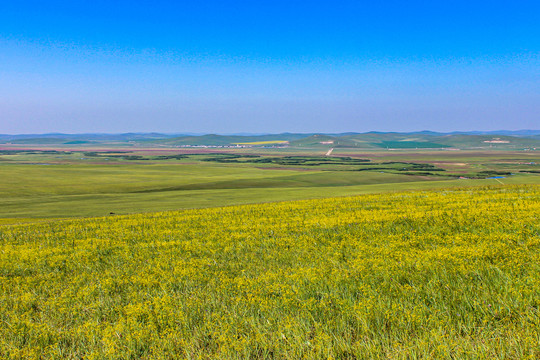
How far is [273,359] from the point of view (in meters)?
4.94

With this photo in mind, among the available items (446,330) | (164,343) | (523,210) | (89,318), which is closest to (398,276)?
(446,330)

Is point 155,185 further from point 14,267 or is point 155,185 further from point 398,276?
point 398,276

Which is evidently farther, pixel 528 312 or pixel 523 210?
pixel 523 210

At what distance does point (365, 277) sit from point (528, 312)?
285 cm

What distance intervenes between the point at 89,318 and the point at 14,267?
5.71 meters

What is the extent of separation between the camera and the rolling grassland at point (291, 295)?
514cm

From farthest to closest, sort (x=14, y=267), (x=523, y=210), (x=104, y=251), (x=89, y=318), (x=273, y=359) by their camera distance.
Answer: (x=523, y=210), (x=104, y=251), (x=14, y=267), (x=89, y=318), (x=273, y=359)

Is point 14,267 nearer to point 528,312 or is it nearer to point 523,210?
point 528,312

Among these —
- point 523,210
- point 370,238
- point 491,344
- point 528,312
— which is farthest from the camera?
point 523,210

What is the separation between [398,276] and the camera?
24.1ft

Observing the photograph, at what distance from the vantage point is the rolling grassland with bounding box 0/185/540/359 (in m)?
5.14

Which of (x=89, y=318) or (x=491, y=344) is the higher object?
(x=491, y=344)

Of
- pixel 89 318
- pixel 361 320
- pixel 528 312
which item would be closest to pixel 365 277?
pixel 361 320

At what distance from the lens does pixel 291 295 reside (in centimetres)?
686
